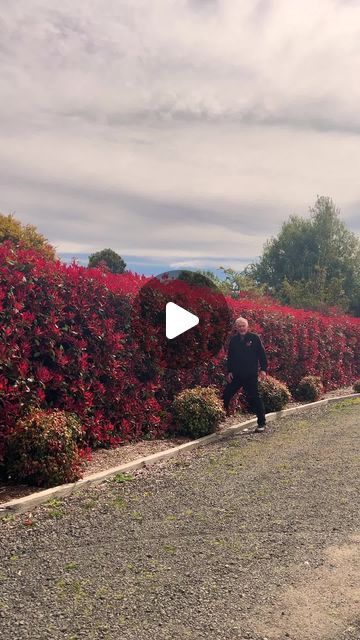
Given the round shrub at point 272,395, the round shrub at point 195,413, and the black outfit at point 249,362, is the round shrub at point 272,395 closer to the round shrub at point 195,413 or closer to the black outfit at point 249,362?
the black outfit at point 249,362

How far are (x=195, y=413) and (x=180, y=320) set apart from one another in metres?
1.94

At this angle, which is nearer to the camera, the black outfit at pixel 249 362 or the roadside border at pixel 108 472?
the roadside border at pixel 108 472

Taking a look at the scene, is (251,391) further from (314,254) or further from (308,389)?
(314,254)

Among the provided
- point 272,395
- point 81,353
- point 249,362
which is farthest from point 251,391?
point 81,353

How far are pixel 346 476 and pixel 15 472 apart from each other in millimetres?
4156

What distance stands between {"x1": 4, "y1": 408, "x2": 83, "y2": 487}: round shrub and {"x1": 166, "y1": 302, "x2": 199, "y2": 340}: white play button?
3941 millimetres

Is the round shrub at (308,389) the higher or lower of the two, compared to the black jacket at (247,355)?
lower

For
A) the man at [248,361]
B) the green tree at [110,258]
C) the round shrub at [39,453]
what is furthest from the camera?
the green tree at [110,258]

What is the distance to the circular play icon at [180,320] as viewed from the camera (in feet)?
29.6

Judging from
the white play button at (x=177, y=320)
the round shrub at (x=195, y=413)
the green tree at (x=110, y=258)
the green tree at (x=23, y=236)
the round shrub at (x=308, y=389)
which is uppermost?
the green tree at (x=110, y=258)

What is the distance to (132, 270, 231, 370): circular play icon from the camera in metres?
9.02

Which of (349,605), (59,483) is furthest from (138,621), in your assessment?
(59,483)

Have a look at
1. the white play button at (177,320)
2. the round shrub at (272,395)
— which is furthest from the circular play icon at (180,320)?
the round shrub at (272,395)

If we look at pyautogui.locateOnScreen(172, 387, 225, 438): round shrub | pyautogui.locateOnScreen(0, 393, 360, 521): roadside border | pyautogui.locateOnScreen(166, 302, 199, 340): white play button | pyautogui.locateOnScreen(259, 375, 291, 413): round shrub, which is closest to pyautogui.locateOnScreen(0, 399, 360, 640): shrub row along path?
pyautogui.locateOnScreen(0, 393, 360, 521): roadside border
